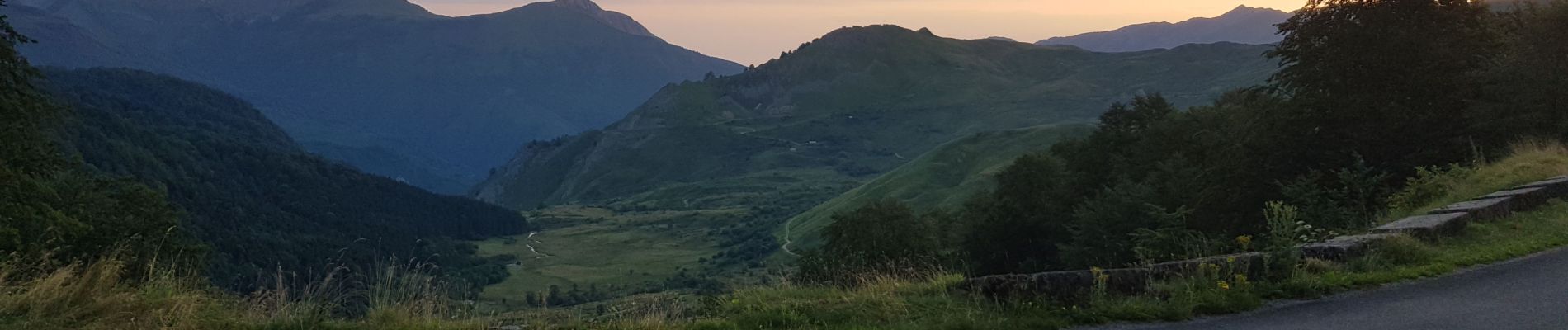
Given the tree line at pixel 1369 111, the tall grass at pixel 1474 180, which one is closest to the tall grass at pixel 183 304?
the tree line at pixel 1369 111

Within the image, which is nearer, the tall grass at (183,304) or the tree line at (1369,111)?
the tall grass at (183,304)

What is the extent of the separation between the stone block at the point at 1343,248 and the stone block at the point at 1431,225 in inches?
24.4

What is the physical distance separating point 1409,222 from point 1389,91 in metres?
19.0

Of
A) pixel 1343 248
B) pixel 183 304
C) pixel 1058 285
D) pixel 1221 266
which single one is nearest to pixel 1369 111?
pixel 1343 248

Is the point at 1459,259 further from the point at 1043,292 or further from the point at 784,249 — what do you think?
the point at 784,249

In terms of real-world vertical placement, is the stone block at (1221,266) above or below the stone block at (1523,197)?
above

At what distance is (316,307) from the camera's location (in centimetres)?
1116

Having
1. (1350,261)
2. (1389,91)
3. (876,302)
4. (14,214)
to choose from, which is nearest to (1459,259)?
(1350,261)

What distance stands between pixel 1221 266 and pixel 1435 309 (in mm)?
2286

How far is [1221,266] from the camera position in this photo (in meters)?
12.1

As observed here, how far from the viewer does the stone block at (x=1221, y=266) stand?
39.3 ft

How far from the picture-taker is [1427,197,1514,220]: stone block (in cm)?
1584

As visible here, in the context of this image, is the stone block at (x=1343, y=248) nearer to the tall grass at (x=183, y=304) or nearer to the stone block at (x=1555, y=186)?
the stone block at (x=1555, y=186)

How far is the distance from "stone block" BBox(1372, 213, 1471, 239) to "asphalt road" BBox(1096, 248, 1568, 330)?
6.55 ft
